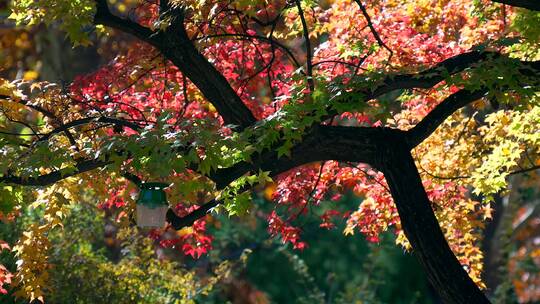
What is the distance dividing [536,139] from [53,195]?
4.10m

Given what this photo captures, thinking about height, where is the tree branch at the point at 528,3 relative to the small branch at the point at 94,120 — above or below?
below

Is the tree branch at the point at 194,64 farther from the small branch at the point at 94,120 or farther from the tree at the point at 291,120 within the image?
the small branch at the point at 94,120

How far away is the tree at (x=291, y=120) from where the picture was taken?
22.4 ft

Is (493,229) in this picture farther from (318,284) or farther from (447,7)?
(447,7)

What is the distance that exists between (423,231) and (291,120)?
1.44 metres

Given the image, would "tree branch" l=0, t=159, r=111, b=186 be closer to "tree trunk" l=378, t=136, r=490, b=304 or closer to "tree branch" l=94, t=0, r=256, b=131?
"tree branch" l=94, t=0, r=256, b=131

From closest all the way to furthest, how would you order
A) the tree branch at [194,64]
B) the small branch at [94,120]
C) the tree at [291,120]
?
the tree at [291,120], the small branch at [94,120], the tree branch at [194,64]

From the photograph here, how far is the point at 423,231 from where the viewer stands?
7.40 m

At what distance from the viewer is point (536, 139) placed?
829 cm

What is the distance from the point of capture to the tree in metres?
6.84

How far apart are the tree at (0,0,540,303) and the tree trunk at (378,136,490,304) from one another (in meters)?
0.01

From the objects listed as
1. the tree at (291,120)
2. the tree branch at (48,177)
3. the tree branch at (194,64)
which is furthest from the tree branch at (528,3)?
the tree branch at (48,177)

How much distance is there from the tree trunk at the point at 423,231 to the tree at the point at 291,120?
0.04 feet

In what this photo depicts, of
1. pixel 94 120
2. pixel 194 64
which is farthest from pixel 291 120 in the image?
pixel 94 120
